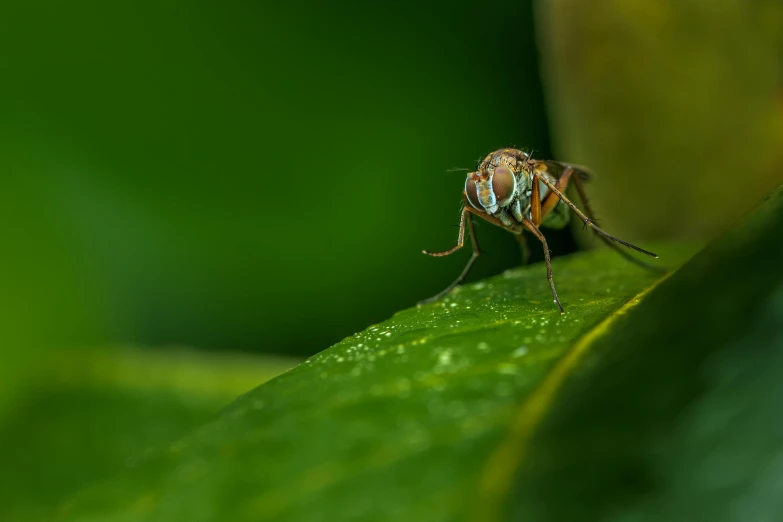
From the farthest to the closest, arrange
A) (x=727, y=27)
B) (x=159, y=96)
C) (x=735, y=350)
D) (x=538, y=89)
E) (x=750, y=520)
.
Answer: (x=159, y=96) → (x=538, y=89) → (x=727, y=27) → (x=735, y=350) → (x=750, y=520)

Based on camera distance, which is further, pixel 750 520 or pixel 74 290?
pixel 74 290

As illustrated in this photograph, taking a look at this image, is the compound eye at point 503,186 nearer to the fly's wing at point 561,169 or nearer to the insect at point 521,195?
the insect at point 521,195

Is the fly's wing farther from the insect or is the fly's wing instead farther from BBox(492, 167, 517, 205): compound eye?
BBox(492, 167, 517, 205): compound eye

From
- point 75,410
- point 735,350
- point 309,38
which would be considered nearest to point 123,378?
point 75,410

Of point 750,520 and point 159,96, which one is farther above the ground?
point 159,96

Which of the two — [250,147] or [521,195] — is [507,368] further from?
[250,147]

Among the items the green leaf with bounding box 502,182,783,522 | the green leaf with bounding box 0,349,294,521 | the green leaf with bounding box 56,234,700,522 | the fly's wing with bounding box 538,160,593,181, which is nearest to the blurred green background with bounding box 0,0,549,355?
the green leaf with bounding box 0,349,294,521

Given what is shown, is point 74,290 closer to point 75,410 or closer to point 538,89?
point 75,410

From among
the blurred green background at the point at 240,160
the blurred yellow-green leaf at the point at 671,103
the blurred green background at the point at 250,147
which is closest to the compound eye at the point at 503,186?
the blurred yellow-green leaf at the point at 671,103
